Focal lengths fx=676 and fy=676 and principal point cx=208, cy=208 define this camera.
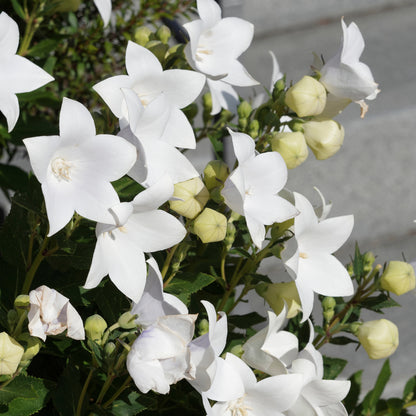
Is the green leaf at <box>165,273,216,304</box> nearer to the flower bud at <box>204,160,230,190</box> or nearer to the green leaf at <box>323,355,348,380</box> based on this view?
the flower bud at <box>204,160,230,190</box>

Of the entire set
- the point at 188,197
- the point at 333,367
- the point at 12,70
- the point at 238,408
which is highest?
the point at 12,70

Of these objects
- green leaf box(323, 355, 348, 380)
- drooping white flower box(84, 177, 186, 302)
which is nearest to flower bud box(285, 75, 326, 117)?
drooping white flower box(84, 177, 186, 302)

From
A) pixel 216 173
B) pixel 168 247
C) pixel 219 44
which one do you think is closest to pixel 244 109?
pixel 219 44

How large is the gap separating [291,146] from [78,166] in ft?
0.92

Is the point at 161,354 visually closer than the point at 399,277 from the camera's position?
Yes

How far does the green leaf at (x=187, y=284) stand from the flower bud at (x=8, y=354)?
0.78ft

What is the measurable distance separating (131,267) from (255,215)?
17cm

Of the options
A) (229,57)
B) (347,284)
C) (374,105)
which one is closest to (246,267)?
(347,284)

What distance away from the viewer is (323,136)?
94cm

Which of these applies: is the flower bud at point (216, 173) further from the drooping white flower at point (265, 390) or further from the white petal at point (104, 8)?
the white petal at point (104, 8)

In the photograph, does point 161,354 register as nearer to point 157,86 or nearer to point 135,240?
point 135,240

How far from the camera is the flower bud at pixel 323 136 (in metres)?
0.93

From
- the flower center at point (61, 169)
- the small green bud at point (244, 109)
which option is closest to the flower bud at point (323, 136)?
the small green bud at point (244, 109)

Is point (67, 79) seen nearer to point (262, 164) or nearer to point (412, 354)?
point (262, 164)
